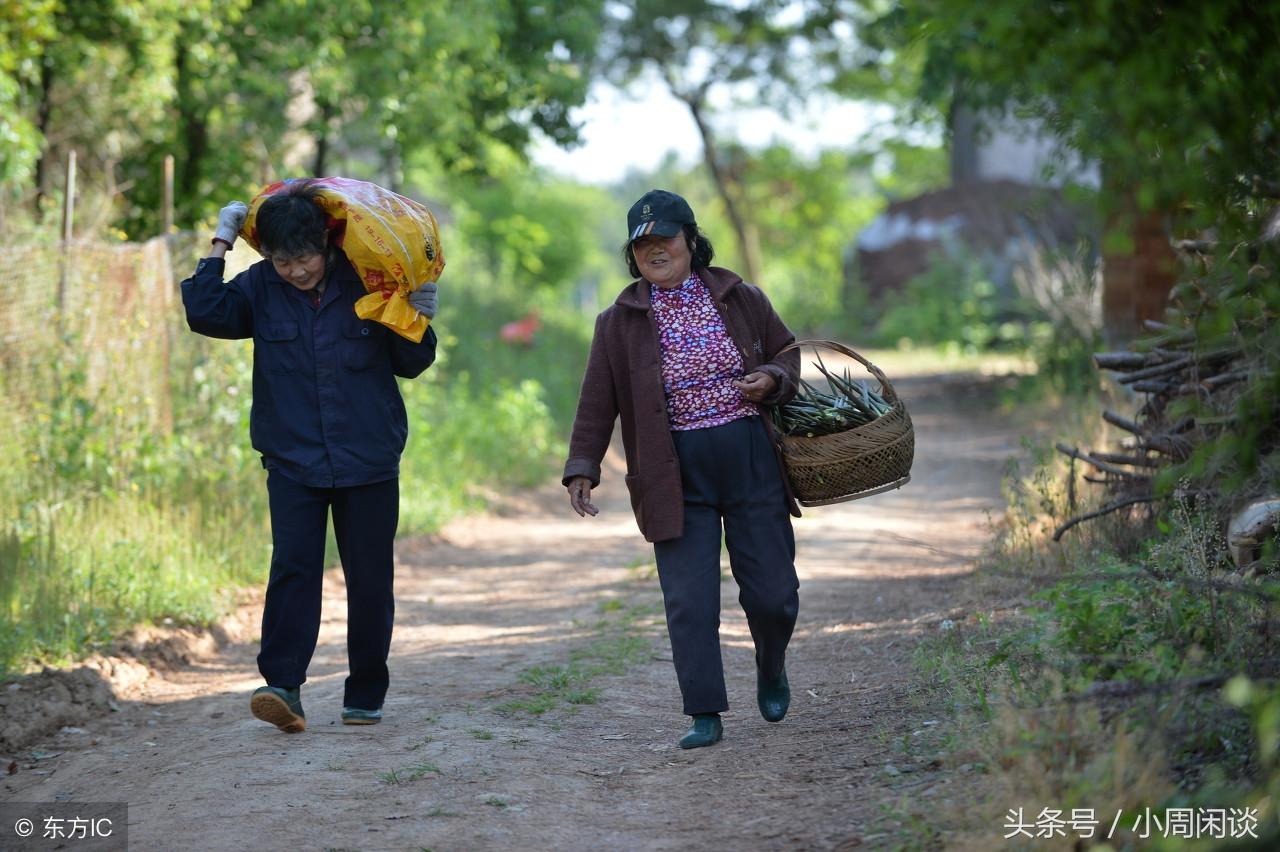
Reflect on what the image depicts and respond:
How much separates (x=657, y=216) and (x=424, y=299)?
993mm

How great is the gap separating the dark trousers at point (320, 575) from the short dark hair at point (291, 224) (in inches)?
33.0

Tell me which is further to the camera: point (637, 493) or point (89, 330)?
point (89, 330)

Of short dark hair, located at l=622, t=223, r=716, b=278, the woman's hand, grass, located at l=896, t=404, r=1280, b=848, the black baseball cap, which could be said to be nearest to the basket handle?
short dark hair, located at l=622, t=223, r=716, b=278

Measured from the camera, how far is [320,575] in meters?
5.49

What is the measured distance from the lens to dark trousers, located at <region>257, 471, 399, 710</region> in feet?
17.5

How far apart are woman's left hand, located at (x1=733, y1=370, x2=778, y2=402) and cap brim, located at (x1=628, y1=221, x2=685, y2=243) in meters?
0.56

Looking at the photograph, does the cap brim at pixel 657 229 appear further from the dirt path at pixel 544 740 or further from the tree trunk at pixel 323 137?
the tree trunk at pixel 323 137

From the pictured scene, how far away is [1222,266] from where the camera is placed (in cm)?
379

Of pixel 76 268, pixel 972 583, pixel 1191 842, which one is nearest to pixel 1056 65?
pixel 1191 842

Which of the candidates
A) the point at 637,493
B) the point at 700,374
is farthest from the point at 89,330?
the point at 700,374

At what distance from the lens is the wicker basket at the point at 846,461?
16.6ft

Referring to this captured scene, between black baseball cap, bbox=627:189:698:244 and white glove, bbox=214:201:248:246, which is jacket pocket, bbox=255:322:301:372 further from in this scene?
black baseball cap, bbox=627:189:698:244

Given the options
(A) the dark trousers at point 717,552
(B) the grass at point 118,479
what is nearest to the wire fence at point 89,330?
(B) the grass at point 118,479

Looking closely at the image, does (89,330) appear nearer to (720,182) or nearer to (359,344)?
(359,344)
